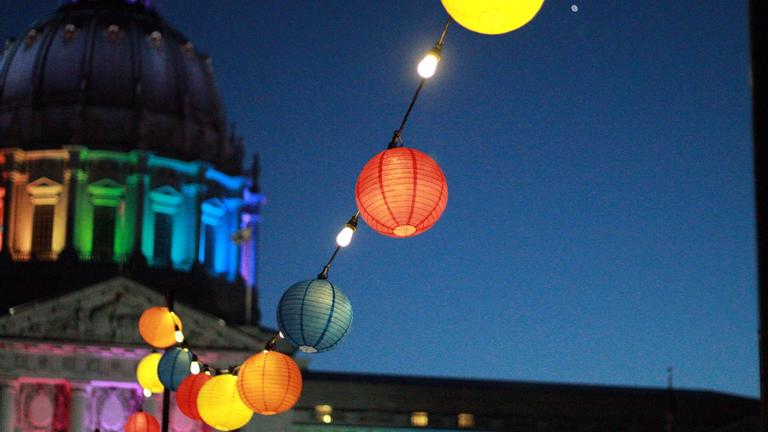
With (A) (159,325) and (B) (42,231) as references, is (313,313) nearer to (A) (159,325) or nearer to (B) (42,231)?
(A) (159,325)

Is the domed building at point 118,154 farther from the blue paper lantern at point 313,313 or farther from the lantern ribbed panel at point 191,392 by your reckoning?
the blue paper lantern at point 313,313

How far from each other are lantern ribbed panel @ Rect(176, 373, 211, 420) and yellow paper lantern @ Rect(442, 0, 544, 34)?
12809 millimetres

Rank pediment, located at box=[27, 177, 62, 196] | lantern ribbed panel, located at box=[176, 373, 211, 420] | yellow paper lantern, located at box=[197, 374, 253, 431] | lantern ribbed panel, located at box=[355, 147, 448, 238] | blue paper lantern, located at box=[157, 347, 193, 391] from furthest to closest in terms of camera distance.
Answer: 1. pediment, located at box=[27, 177, 62, 196]
2. blue paper lantern, located at box=[157, 347, 193, 391]
3. lantern ribbed panel, located at box=[176, 373, 211, 420]
4. yellow paper lantern, located at box=[197, 374, 253, 431]
5. lantern ribbed panel, located at box=[355, 147, 448, 238]

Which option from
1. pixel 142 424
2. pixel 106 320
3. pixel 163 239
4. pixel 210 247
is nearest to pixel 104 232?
pixel 163 239

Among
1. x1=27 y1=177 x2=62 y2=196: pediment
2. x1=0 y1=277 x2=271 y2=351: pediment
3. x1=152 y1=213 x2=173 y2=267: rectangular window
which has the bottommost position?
x1=0 y1=277 x2=271 y2=351: pediment

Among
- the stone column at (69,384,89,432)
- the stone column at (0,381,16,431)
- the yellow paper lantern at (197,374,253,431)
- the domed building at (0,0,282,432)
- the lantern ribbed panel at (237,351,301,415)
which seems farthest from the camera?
the domed building at (0,0,282,432)

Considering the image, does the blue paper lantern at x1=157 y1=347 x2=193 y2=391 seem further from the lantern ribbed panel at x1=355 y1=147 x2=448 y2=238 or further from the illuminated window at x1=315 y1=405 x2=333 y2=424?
the illuminated window at x1=315 y1=405 x2=333 y2=424

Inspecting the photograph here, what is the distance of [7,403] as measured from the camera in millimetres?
63094

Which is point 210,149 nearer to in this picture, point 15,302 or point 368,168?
point 15,302

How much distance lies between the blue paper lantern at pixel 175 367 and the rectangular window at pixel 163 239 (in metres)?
48.6

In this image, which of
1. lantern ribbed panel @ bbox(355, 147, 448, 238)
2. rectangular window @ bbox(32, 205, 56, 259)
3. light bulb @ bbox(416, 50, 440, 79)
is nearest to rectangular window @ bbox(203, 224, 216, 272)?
rectangular window @ bbox(32, 205, 56, 259)

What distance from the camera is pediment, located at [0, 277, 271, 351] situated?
208 ft

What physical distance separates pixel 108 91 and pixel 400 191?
214ft

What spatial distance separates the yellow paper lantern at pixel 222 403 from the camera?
23016mm
